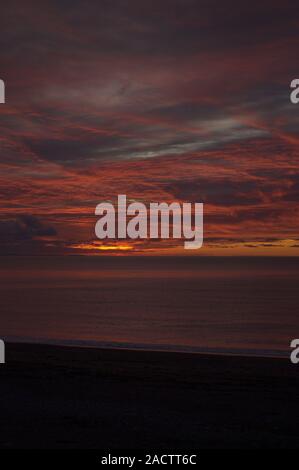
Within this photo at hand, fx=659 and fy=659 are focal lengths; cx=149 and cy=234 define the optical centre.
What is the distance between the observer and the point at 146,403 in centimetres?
1166

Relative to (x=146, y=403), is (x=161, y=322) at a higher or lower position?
higher

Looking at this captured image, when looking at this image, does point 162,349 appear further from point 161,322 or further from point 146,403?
point 161,322

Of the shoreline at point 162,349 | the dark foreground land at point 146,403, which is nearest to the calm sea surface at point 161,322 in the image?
A: the shoreline at point 162,349

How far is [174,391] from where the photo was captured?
1290cm

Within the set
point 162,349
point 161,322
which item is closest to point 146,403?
point 162,349

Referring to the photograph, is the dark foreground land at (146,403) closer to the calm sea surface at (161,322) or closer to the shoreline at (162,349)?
the shoreline at (162,349)

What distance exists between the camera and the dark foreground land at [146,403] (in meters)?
9.10

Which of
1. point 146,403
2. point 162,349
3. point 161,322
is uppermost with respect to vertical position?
point 161,322

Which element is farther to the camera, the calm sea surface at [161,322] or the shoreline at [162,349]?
the calm sea surface at [161,322]

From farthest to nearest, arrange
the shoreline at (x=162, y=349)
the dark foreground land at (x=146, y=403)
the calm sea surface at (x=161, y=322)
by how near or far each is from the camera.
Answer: the calm sea surface at (x=161, y=322) < the shoreline at (x=162, y=349) < the dark foreground land at (x=146, y=403)

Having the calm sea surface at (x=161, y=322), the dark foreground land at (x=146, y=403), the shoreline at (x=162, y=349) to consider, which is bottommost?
the dark foreground land at (x=146, y=403)

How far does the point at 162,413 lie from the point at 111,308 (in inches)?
2129

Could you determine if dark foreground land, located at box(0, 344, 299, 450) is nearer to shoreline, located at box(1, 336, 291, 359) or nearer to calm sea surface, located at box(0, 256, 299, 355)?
shoreline, located at box(1, 336, 291, 359)

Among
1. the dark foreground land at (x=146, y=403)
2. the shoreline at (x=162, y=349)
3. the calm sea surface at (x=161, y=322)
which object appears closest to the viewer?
the dark foreground land at (x=146, y=403)
